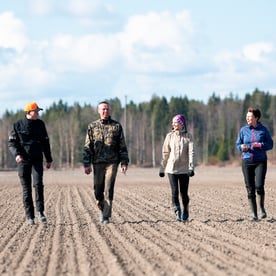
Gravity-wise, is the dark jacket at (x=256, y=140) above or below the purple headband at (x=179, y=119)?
below

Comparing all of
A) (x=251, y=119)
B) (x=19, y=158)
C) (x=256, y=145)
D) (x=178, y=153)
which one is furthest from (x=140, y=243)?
(x=251, y=119)

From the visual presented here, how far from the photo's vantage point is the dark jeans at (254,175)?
13734 mm

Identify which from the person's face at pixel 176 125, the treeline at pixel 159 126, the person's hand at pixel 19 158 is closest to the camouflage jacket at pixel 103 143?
the person's face at pixel 176 125

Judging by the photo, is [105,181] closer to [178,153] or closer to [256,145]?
[178,153]

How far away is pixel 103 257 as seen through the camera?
948cm

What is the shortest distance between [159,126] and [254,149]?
112516 mm

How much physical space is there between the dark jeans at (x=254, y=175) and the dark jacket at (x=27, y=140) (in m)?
3.32

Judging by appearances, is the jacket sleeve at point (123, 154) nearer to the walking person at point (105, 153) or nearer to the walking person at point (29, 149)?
the walking person at point (105, 153)

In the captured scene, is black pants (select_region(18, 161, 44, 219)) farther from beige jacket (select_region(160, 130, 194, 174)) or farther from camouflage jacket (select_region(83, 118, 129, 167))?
beige jacket (select_region(160, 130, 194, 174))

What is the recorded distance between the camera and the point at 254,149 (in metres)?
13.7

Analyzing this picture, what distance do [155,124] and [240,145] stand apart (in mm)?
112438

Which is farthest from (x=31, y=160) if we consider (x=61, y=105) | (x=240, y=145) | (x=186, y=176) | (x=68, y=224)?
(x=61, y=105)

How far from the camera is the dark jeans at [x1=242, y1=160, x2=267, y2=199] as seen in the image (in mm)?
13734

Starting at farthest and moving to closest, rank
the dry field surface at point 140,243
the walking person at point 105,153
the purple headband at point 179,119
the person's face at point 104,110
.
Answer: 1. the purple headband at point 179,119
2. the walking person at point 105,153
3. the person's face at point 104,110
4. the dry field surface at point 140,243
